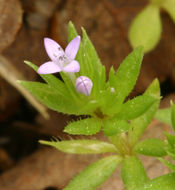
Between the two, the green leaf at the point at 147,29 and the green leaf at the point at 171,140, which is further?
the green leaf at the point at 147,29

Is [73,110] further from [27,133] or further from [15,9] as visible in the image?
[27,133]

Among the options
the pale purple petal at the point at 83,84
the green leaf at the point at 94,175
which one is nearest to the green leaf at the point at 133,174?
the green leaf at the point at 94,175

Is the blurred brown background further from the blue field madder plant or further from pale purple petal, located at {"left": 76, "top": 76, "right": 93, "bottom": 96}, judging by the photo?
pale purple petal, located at {"left": 76, "top": 76, "right": 93, "bottom": 96}

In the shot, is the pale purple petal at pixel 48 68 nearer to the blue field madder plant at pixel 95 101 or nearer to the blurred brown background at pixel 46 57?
the blue field madder plant at pixel 95 101

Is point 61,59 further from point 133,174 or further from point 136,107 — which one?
point 133,174

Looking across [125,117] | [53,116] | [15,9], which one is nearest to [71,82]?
[125,117]

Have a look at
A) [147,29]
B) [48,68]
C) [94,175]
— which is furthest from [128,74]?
[147,29]

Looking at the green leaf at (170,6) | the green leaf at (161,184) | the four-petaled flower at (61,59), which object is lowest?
the green leaf at (161,184)
